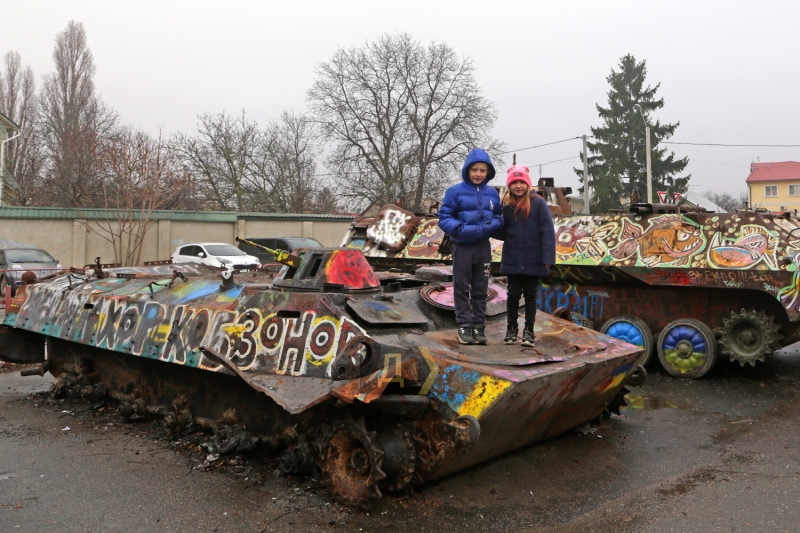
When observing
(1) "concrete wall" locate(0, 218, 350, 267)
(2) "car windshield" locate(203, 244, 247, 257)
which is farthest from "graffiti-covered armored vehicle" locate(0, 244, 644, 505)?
(1) "concrete wall" locate(0, 218, 350, 267)

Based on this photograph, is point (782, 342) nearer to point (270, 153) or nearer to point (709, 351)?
point (709, 351)

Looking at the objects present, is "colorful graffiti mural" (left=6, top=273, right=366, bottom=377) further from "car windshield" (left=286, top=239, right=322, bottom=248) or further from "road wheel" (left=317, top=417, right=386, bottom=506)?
"car windshield" (left=286, top=239, right=322, bottom=248)

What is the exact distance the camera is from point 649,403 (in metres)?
8.29

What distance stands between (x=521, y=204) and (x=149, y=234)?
20.6m

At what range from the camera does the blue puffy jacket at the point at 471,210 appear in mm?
5734

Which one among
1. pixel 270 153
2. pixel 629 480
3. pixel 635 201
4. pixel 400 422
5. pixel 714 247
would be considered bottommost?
pixel 629 480

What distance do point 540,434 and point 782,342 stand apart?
500cm

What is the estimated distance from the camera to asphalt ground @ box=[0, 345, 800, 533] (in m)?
4.81

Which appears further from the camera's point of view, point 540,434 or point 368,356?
point 540,434

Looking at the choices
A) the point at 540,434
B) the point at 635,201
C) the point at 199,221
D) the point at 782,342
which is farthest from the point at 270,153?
the point at 540,434

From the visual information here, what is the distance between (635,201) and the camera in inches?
448

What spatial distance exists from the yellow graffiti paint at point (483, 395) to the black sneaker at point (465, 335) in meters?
0.77

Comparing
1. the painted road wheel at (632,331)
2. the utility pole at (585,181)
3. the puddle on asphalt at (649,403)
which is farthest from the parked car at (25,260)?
the utility pole at (585,181)

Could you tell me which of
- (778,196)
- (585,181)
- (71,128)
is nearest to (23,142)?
(71,128)
